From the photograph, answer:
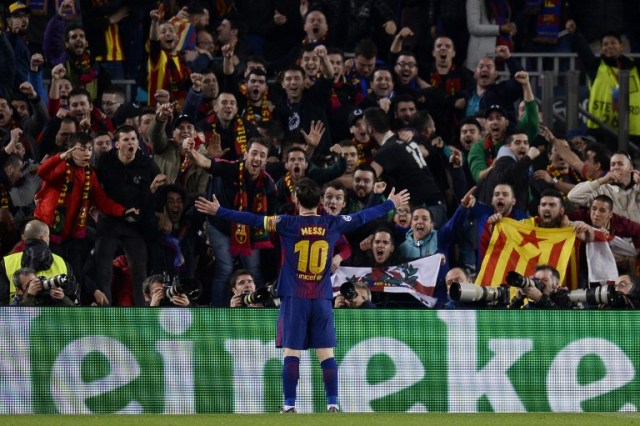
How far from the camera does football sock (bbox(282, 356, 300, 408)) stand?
1019 cm

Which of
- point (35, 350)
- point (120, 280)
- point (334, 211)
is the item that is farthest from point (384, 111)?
point (35, 350)

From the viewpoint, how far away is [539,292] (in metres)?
11.4

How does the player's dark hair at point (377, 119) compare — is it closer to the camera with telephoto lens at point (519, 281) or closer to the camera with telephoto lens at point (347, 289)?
the camera with telephoto lens at point (519, 281)

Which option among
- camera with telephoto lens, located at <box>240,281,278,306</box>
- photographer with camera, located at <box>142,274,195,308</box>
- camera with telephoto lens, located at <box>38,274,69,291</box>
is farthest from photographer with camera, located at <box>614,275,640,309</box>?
camera with telephoto lens, located at <box>38,274,69,291</box>

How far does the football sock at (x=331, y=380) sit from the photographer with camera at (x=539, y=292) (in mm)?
1817

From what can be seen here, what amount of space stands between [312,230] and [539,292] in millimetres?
2097

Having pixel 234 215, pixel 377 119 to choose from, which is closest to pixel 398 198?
pixel 234 215

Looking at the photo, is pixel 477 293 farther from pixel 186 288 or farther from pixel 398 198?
pixel 186 288

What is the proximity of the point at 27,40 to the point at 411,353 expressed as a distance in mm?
7732

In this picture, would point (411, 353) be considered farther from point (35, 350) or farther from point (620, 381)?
point (35, 350)

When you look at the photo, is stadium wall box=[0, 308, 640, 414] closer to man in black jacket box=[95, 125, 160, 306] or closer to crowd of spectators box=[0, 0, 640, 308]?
crowd of spectators box=[0, 0, 640, 308]

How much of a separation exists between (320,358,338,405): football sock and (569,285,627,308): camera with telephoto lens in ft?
7.29

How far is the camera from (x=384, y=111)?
15.1 metres

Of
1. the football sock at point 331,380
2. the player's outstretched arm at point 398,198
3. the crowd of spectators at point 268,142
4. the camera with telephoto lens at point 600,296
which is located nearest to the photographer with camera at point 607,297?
the camera with telephoto lens at point 600,296
